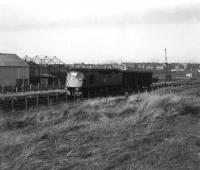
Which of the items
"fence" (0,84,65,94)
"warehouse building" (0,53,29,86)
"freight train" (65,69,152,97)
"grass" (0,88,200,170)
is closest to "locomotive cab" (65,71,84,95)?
"freight train" (65,69,152,97)

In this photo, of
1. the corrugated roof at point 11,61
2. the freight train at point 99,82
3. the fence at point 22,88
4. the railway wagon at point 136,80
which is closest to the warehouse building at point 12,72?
the corrugated roof at point 11,61

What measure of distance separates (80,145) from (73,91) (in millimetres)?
25271

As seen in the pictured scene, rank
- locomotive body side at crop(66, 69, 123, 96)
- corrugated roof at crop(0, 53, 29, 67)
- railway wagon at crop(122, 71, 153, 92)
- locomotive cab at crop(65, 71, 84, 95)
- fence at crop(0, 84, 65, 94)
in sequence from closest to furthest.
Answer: locomotive cab at crop(65, 71, 84, 95)
locomotive body side at crop(66, 69, 123, 96)
fence at crop(0, 84, 65, 94)
railway wagon at crop(122, 71, 153, 92)
corrugated roof at crop(0, 53, 29, 67)

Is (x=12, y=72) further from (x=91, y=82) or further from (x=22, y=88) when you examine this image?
(x=91, y=82)

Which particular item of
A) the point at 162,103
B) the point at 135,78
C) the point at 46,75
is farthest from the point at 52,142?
the point at 46,75

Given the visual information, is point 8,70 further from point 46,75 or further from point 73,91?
point 73,91

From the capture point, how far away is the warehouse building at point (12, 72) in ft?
168

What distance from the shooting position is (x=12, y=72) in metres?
52.4

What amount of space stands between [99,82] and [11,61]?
74.7 ft

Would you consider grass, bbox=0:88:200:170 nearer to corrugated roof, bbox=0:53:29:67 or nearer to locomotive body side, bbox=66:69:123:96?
locomotive body side, bbox=66:69:123:96

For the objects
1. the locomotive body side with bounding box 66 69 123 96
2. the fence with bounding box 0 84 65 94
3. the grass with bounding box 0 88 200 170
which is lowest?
the grass with bounding box 0 88 200 170

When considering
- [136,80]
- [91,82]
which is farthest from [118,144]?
[136,80]

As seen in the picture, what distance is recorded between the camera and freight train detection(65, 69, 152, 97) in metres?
35.0

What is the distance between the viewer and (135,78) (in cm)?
4494
